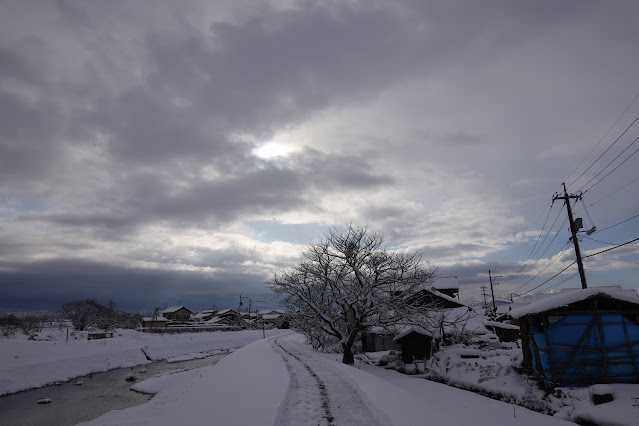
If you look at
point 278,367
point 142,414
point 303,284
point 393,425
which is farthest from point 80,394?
point 393,425

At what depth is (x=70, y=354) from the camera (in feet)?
120

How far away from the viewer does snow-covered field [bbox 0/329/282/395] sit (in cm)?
2884

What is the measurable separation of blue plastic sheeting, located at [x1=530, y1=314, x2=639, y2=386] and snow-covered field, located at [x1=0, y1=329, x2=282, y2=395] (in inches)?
1421

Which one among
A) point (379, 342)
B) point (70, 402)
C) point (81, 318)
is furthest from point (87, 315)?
point (379, 342)

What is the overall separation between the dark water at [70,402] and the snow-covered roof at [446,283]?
40035 mm

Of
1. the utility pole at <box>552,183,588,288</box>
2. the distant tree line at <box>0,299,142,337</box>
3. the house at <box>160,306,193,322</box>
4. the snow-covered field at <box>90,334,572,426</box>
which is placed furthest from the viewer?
the house at <box>160,306,193,322</box>

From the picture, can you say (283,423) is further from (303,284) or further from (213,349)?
(213,349)

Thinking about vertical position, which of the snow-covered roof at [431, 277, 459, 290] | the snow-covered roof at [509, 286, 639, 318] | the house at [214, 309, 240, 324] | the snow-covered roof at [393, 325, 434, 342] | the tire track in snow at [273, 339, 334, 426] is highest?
the snow-covered roof at [431, 277, 459, 290]

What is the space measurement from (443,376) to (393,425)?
55.7ft

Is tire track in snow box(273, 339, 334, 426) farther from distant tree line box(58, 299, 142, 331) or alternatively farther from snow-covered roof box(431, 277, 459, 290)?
distant tree line box(58, 299, 142, 331)

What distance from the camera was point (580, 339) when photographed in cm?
1872

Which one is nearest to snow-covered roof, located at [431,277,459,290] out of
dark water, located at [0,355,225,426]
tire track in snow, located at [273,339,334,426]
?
tire track in snow, located at [273,339,334,426]

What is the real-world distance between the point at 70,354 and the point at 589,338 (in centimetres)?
4468

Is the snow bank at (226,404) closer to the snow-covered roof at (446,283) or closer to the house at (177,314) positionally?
the snow-covered roof at (446,283)
